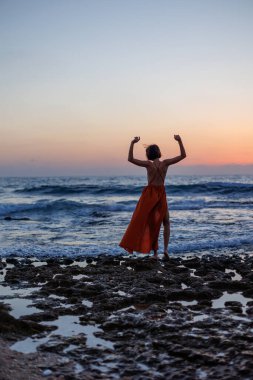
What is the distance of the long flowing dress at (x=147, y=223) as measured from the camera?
852 cm

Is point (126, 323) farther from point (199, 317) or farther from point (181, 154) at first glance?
point (181, 154)

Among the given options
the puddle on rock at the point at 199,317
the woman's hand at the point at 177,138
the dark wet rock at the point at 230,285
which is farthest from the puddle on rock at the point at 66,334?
the woman's hand at the point at 177,138

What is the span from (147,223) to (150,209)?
268 mm

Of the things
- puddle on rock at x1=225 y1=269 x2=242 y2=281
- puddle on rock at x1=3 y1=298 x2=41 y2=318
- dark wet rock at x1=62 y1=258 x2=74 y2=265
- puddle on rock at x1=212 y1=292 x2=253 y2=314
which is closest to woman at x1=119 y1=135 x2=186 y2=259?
dark wet rock at x1=62 y1=258 x2=74 y2=265

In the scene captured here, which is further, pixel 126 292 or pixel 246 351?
pixel 126 292

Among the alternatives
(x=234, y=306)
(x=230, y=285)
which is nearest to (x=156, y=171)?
(x=230, y=285)

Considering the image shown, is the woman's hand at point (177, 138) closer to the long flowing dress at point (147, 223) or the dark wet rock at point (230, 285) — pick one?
the long flowing dress at point (147, 223)

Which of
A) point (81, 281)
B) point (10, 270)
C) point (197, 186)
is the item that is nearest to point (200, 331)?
point (81, 281)

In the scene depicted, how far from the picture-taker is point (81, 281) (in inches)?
259

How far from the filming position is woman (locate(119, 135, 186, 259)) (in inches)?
335

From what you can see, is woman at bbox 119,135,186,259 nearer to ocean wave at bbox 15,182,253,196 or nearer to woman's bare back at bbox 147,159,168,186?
Result: woman's bare back at bbox 147,159,168,186

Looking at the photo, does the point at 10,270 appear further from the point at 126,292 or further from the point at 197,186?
the point at 197,186

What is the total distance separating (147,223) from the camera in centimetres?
863

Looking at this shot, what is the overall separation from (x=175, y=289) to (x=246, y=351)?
7.13 feet
